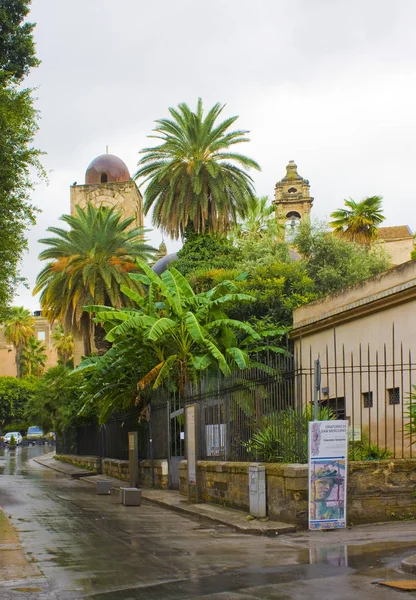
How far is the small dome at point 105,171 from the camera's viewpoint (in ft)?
281

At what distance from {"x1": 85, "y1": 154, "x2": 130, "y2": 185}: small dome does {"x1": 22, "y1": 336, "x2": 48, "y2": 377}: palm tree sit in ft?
87.1

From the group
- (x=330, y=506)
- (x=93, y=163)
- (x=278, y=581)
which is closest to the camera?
(x=278, y=581)

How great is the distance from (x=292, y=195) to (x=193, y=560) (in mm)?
85315

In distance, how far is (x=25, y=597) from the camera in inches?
342

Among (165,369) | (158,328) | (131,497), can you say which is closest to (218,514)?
(131,497)

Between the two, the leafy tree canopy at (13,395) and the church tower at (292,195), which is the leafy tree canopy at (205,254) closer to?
the church tower at (292,195)

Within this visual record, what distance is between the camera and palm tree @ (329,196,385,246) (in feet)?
188

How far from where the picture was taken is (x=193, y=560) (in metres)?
11.2

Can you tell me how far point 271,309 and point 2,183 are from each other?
15.6 meters

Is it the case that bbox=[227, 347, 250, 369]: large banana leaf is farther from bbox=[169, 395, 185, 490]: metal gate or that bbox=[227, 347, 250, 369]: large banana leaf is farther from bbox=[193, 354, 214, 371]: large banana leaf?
bbox=[169, 395, 185, 490]: metal gate

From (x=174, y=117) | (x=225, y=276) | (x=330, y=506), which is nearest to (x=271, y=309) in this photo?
(x=225, y=276)

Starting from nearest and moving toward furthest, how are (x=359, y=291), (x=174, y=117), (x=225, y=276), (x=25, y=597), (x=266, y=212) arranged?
(x=25, y=597)
(x=359, y=291)
(x=225, y=276)
(x=174, y=117)
(x=266, y=212)

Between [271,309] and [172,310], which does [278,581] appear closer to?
[172,310]

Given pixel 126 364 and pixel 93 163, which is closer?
pixel 126 364
